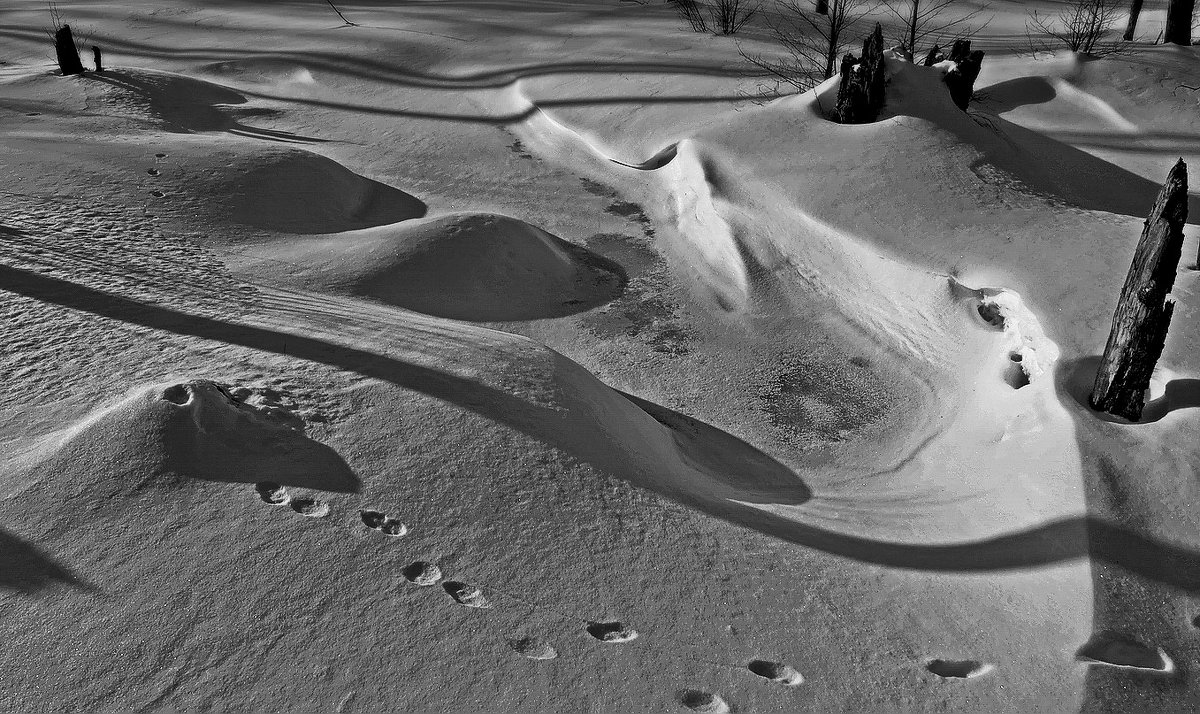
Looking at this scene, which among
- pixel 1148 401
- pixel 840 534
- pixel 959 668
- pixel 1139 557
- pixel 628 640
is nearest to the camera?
pixel 628 640

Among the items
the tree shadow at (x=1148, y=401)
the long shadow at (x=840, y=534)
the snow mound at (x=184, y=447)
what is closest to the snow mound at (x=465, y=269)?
the long shadow at (x=840, y=534)

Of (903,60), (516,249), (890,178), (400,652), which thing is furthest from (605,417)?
(903,60)

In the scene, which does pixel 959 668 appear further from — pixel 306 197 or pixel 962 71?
pixel 962 71

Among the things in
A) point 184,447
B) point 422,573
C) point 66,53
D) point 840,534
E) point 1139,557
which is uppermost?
point 66,53

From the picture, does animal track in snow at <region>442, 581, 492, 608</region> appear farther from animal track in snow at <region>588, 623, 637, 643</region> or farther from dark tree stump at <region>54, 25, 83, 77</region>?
dark tree stump at <region>54, 25, 83, 77</region>

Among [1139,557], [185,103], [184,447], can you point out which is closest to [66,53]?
[185,103]

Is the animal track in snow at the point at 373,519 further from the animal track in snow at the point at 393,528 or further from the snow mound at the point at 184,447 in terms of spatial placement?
the snow mound at the point at 184,447

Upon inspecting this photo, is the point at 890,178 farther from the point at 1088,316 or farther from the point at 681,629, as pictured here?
the point at 681,629
